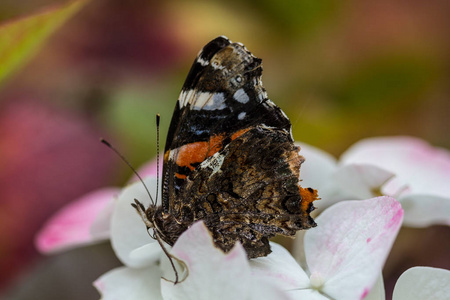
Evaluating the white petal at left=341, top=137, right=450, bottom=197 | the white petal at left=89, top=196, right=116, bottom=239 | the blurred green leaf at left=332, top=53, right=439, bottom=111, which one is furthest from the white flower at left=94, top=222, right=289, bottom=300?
the blurred green leaf at left=332, top=53, right=439, bottom=111

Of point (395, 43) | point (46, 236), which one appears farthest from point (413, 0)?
point (46, 236)

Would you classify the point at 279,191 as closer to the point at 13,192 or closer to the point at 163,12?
the point at 13,192

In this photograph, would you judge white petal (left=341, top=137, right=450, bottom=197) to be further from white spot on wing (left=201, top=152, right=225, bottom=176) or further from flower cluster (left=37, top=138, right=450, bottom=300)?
white spot on wing (left=201, top=152, right=225, bottom=176)

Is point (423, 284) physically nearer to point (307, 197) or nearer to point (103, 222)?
point (307, 197)

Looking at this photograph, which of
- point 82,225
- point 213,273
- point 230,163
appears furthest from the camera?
point 82,225

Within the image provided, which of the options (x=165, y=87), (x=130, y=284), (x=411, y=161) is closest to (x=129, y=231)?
(x=130, y=284)

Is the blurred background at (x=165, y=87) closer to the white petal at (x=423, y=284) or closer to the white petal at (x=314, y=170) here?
the white petal at (x=314, y=170)

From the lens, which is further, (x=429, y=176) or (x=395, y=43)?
(x=395, y=43)
